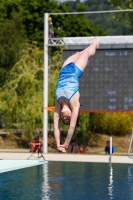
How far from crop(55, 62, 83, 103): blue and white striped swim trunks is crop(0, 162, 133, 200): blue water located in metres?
6.11

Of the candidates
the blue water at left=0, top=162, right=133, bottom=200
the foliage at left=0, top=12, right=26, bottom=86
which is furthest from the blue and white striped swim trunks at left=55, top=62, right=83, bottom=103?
the foliage at left=0, top=12, right=26, bottom=86

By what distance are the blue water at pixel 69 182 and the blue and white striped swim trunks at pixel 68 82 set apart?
241 inches

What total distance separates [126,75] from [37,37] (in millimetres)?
26242

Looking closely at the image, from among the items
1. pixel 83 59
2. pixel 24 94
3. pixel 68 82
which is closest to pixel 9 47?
pixel 24 94

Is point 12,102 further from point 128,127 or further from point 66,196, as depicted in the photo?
point 66,196

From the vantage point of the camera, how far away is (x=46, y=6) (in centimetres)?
5569

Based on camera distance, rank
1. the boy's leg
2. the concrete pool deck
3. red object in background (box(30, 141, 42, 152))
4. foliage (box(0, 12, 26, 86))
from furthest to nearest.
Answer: foliage (box(0, 12, 26, 86)) < red object in background (box(30, 141, 42, 152)) < the concrete pool deck < the boy's leg

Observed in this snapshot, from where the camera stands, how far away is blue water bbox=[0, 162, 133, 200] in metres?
18.0

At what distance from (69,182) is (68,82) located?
31.8 feet

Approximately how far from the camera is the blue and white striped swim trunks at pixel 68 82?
11.7 metres

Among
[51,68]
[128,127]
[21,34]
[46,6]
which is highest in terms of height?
[46,6]

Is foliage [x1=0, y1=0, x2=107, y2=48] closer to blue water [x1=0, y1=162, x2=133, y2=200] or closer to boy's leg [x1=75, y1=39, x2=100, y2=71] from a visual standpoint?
blue water [x1=0, y1=162, x2=133, y2=200]

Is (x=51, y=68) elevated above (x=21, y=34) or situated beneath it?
situated beneath

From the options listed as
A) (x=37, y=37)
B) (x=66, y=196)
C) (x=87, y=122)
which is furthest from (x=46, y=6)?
(x=66, y=196)
